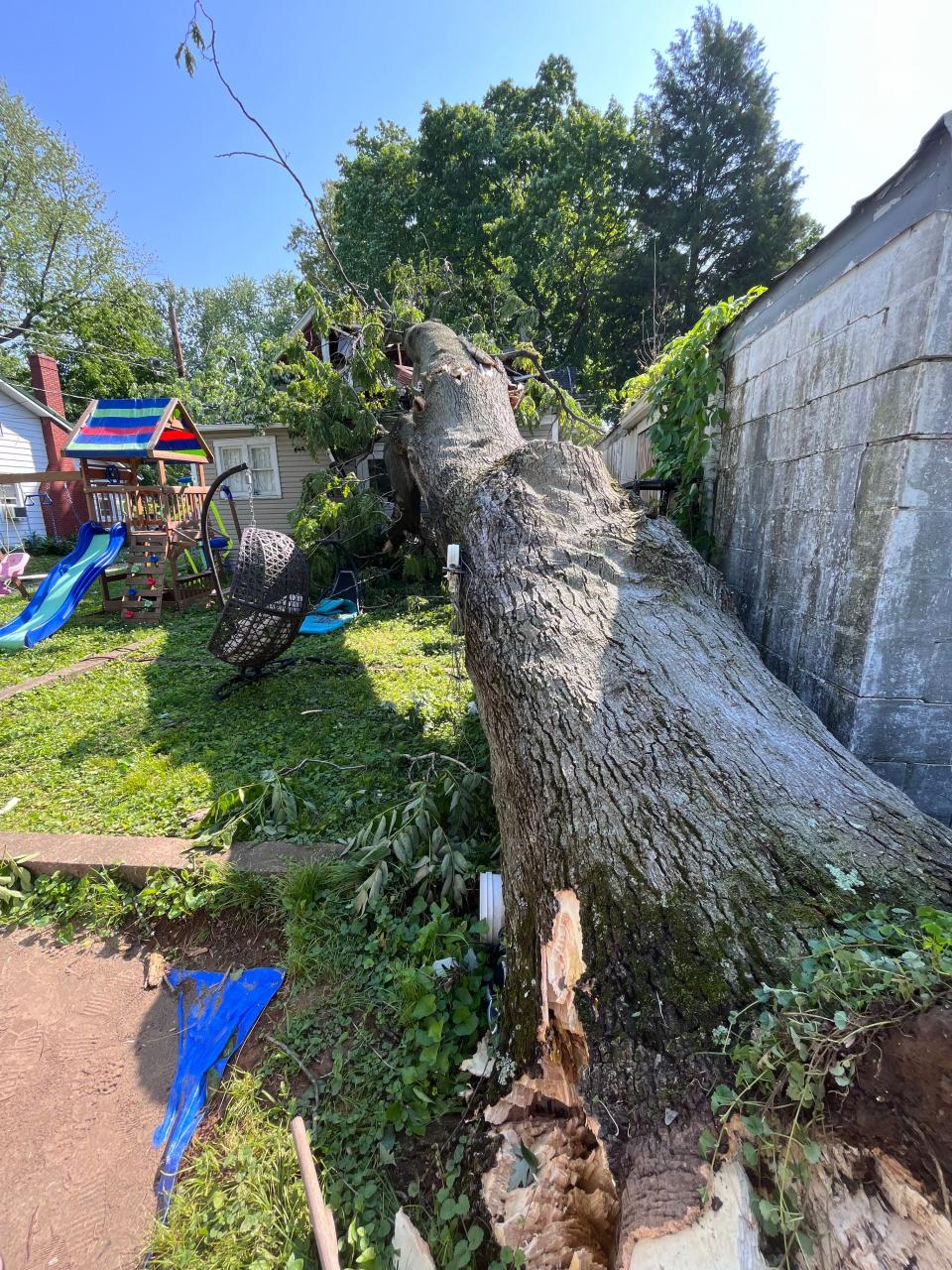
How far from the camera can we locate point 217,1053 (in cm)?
187

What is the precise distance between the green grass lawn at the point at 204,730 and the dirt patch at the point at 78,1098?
2.77 feet

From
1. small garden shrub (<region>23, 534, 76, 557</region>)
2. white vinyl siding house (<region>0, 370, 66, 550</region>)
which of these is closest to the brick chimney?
white vinyl siding house (<region>0, 370, 66, 550</region>)

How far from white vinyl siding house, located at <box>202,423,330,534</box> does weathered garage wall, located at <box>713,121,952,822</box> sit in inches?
457

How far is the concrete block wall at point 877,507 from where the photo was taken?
1678 mm

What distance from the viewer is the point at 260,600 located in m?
4.57

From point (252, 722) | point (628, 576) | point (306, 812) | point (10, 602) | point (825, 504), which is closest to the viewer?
point (825, 504)

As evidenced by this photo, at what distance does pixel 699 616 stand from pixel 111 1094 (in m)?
2.66

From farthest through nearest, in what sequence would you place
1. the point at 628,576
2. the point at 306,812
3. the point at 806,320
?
the point at 306,812, the point at 628,576, the point at 806,320

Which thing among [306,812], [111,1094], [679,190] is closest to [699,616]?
[306,812]

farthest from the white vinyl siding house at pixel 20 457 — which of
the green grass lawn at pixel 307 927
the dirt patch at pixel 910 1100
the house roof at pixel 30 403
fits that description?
the dirt patch at pixel 910 1100

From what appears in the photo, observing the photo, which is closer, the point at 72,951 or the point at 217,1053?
the point at 217,1053

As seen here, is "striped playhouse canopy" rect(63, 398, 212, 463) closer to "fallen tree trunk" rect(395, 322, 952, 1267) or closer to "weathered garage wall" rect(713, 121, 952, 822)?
"fallen tree trunk" rect(395, 322, 952, 1267)

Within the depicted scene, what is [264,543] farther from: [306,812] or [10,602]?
[10,602]

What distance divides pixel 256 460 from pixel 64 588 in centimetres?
645
